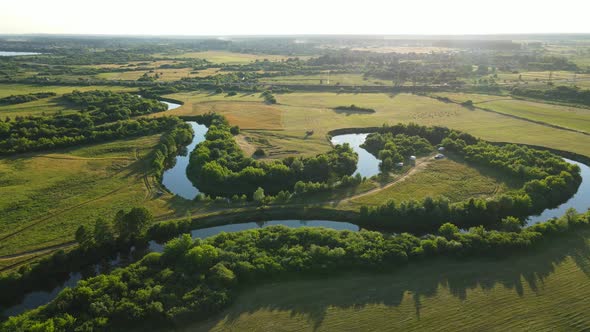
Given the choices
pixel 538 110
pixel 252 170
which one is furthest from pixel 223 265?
pixel 538 110

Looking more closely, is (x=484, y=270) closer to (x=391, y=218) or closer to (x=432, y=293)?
(x=432, y=293)

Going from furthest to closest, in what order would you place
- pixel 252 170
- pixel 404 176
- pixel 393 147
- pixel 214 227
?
pixel 393 147 → pixel 404 176 → pixel 252 170 → pixel 214 227

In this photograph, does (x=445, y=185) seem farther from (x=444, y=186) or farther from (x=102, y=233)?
(x=102, y=233)

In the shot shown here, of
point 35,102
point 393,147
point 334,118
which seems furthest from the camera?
point 35,102

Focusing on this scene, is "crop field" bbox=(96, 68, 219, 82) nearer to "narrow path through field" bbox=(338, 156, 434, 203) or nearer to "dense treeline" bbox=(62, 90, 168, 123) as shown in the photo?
"dense treeline" bbox=(62, 90, 168, 123)

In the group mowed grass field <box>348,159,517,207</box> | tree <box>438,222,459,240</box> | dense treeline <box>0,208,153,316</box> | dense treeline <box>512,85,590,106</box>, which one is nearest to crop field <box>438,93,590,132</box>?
dense treeline <box>512,85,590,106</box>
